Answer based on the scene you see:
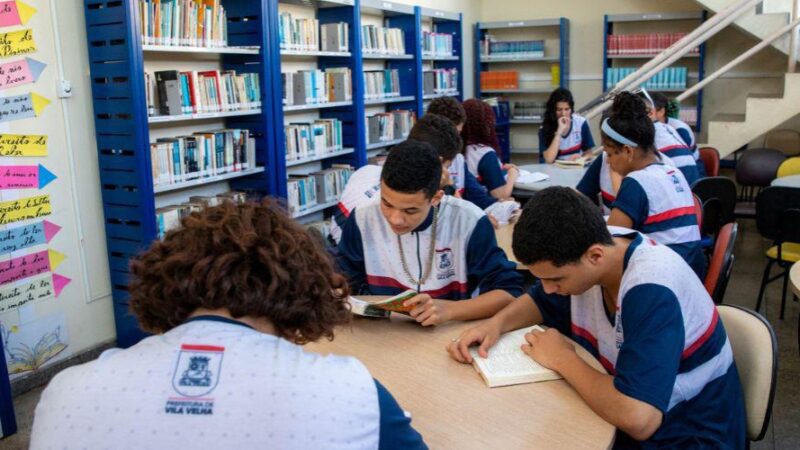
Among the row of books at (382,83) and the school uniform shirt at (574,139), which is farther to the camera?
the row of books at (382,83)

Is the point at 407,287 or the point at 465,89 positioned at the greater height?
the point at 465,89

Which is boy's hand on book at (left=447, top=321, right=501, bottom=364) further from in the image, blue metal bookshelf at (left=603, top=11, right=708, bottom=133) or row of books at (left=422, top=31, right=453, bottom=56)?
blue metal bookshelf at (left=603, top=11, right=708, bottom=133)

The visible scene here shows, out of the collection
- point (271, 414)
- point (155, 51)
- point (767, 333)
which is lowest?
point (767, 333)

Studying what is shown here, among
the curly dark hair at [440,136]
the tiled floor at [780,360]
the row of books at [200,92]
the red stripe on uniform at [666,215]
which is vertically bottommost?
the tiled floor at [780,360]

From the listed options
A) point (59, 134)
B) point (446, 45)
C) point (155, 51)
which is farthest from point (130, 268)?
point (446, 45)

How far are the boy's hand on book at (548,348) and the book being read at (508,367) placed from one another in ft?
0.05

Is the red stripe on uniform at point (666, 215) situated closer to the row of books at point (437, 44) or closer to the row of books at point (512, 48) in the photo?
the row of books at point (437, 44)

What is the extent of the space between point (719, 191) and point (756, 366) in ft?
9.09

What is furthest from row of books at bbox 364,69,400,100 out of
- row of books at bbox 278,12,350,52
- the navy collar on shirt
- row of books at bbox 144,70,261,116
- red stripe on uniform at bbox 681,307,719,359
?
the navy collar on shirt

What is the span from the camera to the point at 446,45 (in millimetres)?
7652

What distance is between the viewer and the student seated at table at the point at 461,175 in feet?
12.5

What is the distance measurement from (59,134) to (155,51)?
842 millimetres

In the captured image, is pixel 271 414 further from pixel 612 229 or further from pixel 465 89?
pixel 465 89

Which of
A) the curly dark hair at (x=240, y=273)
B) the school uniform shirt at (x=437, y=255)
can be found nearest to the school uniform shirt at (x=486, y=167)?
the school uniform shirt at (x=437, y=255)
